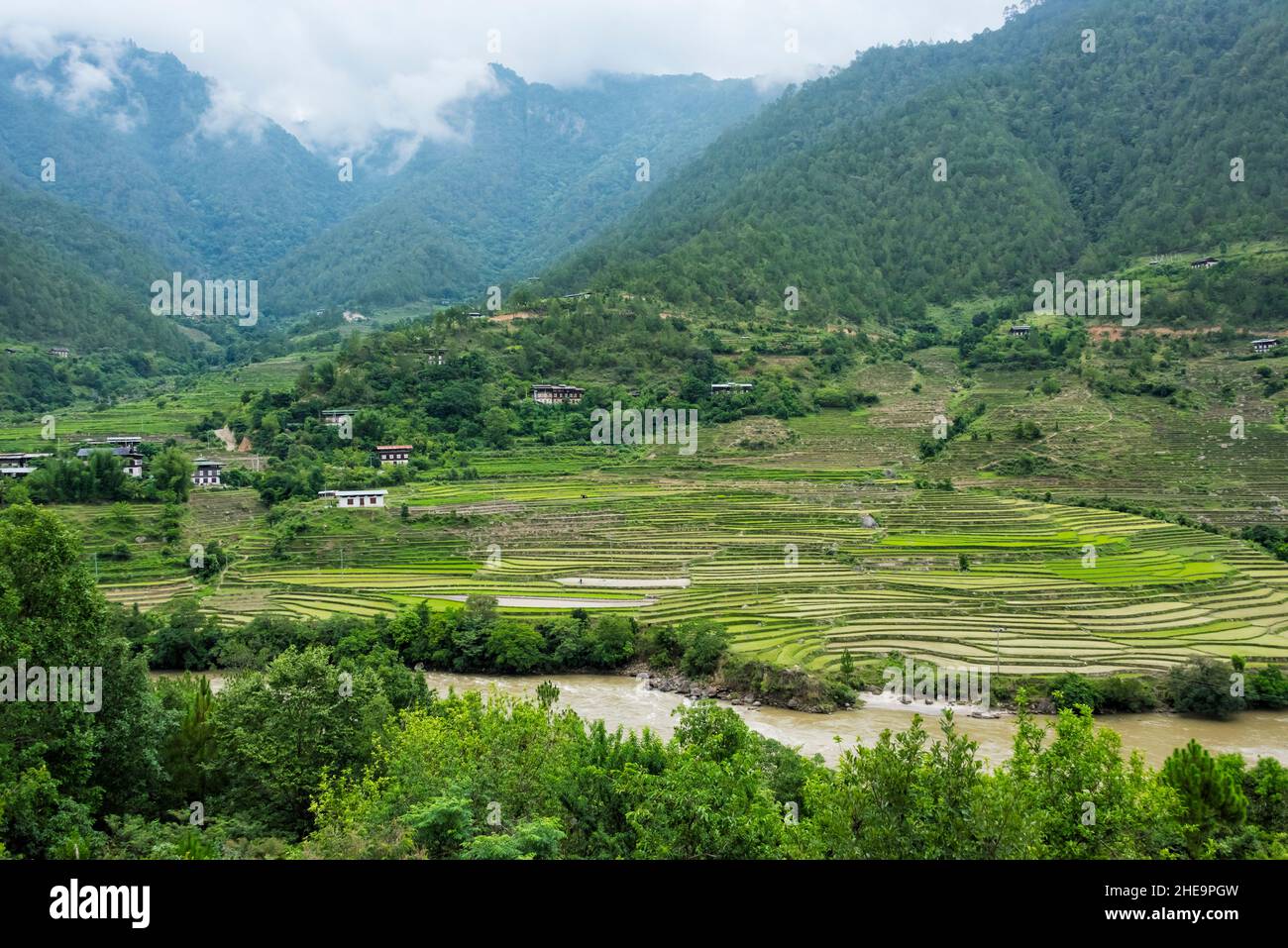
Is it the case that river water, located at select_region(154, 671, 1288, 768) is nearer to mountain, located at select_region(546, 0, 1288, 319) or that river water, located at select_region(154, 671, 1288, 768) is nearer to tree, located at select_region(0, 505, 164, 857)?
tree, located at select_region(0, 505, 164, 857)

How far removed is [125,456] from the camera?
4794cm

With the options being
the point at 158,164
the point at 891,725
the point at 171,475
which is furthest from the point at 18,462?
the point at 158,164

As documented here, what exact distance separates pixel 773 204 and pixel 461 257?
6363cm

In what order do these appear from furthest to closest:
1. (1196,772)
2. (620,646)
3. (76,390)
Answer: (76,390) → (620,646) → (1196,772)

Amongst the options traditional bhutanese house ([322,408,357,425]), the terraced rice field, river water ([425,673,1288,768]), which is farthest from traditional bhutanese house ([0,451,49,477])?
river water ([425,673,1288,768])

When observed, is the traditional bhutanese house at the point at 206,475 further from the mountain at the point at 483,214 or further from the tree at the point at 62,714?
the mountain at the point at 483,214

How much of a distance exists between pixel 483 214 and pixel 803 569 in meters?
145

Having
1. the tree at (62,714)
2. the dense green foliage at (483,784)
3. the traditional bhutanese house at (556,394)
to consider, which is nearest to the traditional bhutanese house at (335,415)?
the traditional bhutanese house at (556,394)

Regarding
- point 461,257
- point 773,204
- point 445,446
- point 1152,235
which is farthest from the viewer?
point 461,257

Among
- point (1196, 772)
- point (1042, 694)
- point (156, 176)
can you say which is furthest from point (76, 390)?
point (156, 176)

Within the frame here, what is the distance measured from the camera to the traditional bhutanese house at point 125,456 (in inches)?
1830

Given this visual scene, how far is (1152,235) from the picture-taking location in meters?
85.2
